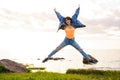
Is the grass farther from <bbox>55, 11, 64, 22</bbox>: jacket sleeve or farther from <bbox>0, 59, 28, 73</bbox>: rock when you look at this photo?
<bbox>55, 11, 64, 22</bbox>: jacket sleeve

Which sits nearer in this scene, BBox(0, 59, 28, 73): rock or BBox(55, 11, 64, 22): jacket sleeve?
BBox(0, 59, 28, 73): rock

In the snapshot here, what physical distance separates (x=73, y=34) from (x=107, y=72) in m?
5.87

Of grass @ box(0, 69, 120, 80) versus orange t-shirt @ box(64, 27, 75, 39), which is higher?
orange t-shirt @ box(64, 27, 75, 39)

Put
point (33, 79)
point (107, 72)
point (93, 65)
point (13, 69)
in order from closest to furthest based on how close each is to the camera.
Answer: point (33, 79) < point (107, 72) < point (13, 69) < point (93, 65)

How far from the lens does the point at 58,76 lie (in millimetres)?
22109

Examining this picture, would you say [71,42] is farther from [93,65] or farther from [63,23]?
[93,65]

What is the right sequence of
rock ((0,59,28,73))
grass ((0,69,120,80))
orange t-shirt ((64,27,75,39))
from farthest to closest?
orange t-shirt ((64,27,75,39)), rock ((0,59,28,73)), grass ((0,69,120,80))

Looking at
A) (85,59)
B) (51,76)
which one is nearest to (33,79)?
(51,76)

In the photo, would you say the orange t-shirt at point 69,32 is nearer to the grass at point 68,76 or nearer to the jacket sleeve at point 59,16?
the jacket sleeve at point 59,16

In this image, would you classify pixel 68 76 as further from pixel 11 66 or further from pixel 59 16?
pixel 59 16

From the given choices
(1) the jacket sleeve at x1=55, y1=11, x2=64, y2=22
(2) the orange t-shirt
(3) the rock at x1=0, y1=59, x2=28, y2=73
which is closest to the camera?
(3) the rock at x1=0, y1=59, x2=28, y2=73

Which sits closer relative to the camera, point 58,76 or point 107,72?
point 58,76

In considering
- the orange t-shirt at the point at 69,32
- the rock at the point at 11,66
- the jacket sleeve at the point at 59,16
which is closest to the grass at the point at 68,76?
the rock at the point at 11,66

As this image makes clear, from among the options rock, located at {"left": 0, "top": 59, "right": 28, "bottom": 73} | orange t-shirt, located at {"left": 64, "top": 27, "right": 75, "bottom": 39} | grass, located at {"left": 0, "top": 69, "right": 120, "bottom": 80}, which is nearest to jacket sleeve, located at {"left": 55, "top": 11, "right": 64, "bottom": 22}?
orange t-shirt, located at {"left": 64, "top": 27, "right": 75, "bottom": 39}
